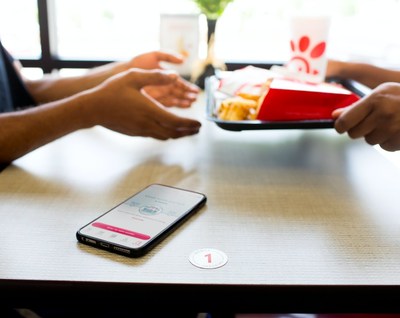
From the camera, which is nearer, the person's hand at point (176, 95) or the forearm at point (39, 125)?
the forearm at point (39, 125)

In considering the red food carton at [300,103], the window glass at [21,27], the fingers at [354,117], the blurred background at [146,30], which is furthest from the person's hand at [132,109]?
the window glass at [21,27]

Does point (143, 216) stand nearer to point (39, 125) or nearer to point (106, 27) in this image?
point (39, 125)

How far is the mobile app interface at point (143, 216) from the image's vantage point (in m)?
0.55

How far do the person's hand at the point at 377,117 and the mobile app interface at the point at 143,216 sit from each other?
0.30 meters

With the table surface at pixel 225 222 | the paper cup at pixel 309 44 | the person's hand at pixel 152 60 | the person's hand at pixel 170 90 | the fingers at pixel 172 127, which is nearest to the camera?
the table surface at pixel 225 222

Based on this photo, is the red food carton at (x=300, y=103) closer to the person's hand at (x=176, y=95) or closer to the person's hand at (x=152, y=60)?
the person's hand at (x=176, y=95)

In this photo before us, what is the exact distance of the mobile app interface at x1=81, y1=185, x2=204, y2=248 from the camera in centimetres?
55

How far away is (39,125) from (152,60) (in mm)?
491

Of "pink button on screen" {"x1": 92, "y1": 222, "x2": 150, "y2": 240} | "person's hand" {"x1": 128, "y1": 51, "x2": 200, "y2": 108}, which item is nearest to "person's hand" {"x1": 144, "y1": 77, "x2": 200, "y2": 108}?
"person's hand" {"x1": 128, "y1": 51, "x2": 200, "y2": 108}

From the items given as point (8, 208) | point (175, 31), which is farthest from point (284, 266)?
point (175, 31)

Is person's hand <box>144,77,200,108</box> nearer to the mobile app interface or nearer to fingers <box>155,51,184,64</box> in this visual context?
fingers <box>155,51,184,64</box>

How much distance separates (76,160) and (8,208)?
0.69ft

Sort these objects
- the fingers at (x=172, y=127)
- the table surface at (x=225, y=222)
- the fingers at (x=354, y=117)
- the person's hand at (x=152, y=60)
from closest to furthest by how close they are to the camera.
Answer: the table surface at (x=225, y=222), the fingers at (x=354, y=117), the fingers at (x=172, y=127), the person's hand at (x=152, y=60)

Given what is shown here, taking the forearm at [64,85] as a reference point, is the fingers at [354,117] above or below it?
above
